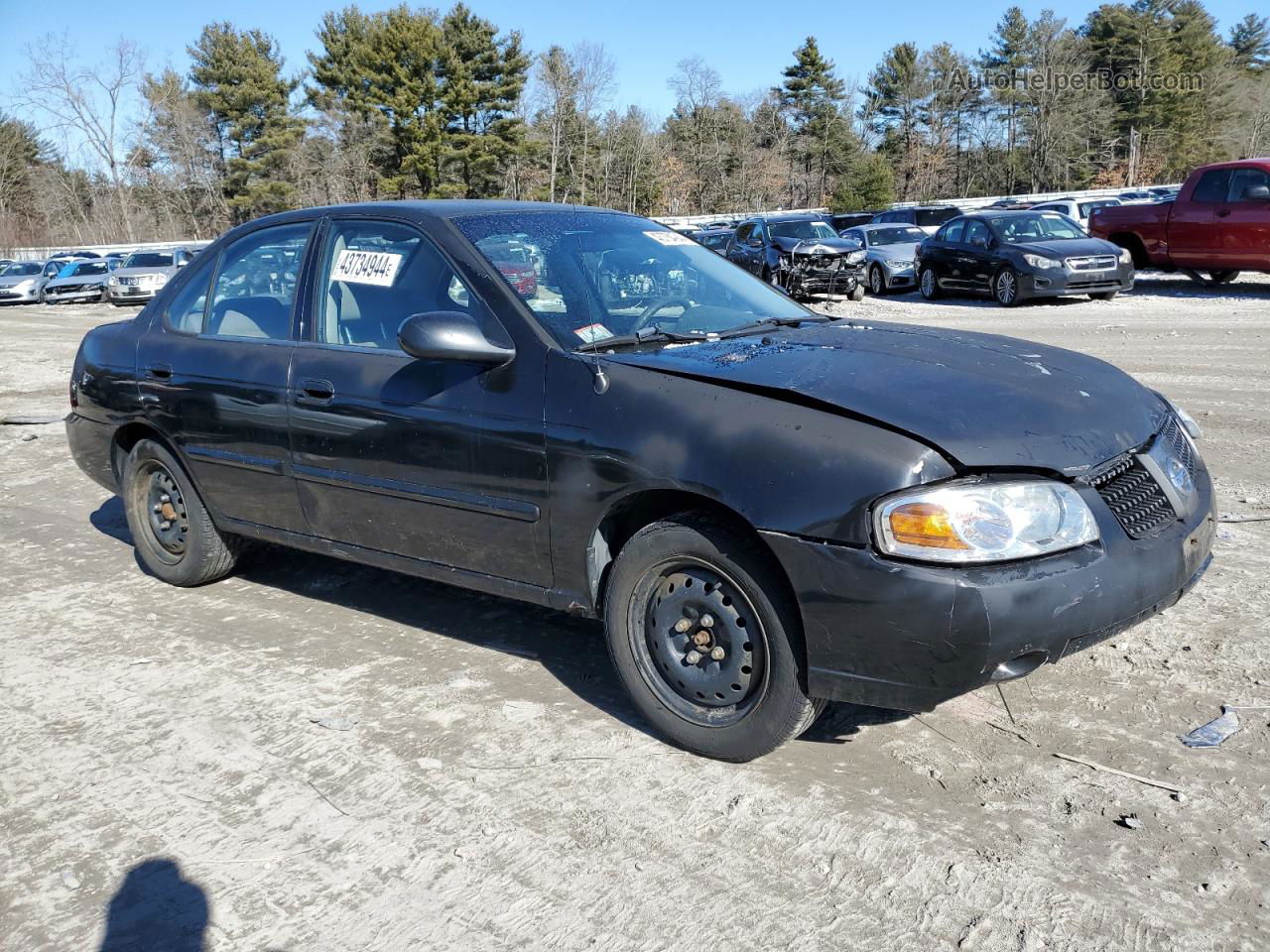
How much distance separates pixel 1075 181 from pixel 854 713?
209ft

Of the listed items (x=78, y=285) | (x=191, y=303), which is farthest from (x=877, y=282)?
(x=78, y=285)

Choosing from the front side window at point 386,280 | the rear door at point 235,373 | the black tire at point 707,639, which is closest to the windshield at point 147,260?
the rear door at point 235,373

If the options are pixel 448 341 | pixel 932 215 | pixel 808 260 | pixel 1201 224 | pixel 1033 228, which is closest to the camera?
pixel 448 341

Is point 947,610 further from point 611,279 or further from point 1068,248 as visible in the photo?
point 1068,248

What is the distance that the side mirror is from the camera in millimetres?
3613

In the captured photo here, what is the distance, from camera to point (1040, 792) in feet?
10.2

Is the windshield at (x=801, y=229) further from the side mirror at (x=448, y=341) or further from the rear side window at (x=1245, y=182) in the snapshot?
the side mirror at (x=448, y=341)

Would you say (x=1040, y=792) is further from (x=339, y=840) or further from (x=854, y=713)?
(x=339, y=840)

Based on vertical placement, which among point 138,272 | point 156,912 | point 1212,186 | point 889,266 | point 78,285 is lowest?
point 156,912

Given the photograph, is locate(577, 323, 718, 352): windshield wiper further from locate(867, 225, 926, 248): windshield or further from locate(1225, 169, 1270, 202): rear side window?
locate(867, 225, 926, 248): windshield

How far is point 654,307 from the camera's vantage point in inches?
159

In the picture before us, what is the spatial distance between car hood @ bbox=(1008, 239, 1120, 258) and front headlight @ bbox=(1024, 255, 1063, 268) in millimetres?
62

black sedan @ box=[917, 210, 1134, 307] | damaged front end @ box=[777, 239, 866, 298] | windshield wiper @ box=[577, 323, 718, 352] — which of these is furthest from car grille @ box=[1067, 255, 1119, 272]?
windshield wiper @ box=[577, 323, 718, 352]

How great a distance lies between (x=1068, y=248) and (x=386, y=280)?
1554 cm
